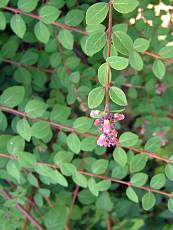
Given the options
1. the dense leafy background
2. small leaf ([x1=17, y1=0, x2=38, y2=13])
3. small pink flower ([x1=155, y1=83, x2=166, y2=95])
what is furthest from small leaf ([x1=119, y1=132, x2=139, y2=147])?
small pink flower ([x1=155, y1=83, x2=166, y2=95])

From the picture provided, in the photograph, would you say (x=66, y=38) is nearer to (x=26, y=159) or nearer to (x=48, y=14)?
(x=48, y=14)

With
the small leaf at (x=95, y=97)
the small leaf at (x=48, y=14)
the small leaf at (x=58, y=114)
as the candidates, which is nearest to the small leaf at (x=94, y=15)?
the small leaf at (x=95, y=97)

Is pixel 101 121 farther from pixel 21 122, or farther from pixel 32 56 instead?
pixel 32 56

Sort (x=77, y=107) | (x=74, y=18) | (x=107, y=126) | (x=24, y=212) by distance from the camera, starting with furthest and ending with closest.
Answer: (x=77, y=107), (x=24, y=212), (x=74, y=18), (x=107, y=126)

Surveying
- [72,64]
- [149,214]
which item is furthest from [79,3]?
[149,214]

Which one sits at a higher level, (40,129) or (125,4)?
(125,4)

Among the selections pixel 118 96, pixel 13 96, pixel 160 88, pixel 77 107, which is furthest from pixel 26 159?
pixel 160 88

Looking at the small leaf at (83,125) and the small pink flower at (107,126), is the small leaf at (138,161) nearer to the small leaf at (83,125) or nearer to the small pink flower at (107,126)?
the small leaf at (83,125)
